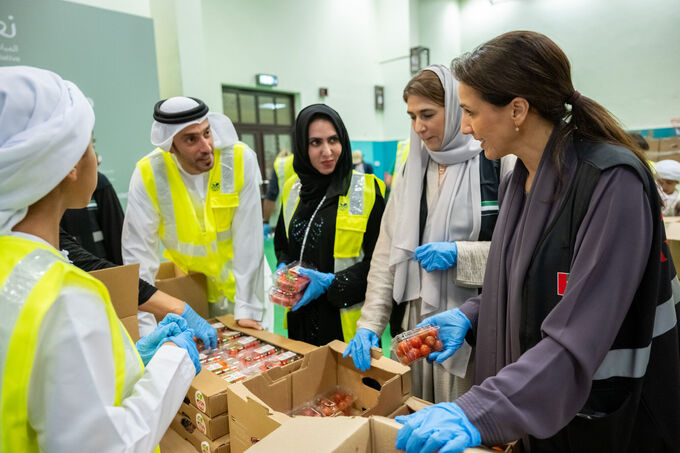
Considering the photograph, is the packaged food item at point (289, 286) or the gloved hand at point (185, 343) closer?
the gloved hand at point (185, 343)

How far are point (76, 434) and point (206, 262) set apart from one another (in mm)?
1483

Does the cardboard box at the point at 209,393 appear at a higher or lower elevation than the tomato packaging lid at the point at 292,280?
lower

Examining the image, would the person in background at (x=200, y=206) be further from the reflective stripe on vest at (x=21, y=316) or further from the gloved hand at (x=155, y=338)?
the reflective stripe on vest at (x=21, y=316)

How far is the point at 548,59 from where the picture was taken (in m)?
0.96

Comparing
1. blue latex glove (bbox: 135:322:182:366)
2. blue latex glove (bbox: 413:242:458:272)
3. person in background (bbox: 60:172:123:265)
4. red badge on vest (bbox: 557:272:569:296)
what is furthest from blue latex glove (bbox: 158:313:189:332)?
person in background (bbox: 60:172:123:265)

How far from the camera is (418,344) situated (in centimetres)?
130

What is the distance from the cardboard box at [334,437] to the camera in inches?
30.8

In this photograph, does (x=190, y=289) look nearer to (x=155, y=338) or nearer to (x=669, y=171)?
(x=155, y=338)

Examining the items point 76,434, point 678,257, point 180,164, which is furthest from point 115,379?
point 678,257

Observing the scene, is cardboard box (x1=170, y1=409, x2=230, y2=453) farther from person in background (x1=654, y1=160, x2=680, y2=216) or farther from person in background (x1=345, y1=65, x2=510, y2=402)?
person in background (x1=654, y1=160, x2=680, y2=216)

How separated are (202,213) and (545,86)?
1668 millimetres

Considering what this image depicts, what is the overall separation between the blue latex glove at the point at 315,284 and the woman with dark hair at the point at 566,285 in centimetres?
85

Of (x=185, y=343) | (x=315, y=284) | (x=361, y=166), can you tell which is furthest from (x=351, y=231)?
(x=361, y=166)

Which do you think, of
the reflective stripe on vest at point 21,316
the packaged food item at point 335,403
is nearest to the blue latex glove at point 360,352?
the packaged food item at point 335,403
